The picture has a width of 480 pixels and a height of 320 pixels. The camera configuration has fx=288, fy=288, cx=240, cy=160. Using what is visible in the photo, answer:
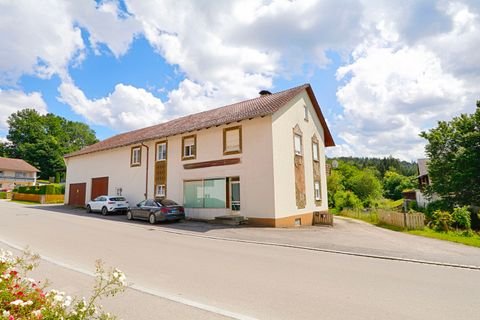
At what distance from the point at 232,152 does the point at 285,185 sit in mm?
3852

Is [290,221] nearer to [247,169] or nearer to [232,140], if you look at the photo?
[247,169]

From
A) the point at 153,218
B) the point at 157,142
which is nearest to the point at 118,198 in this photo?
the point at 157,142

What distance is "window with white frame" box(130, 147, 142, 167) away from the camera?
2398cm

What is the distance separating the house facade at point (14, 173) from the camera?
61656mm

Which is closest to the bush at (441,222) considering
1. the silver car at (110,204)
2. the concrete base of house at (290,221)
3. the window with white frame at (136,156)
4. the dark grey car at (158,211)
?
the concrete base of house at (290,221)

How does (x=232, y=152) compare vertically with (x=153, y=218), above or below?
above

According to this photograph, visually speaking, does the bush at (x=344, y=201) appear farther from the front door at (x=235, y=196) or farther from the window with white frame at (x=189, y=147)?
the window with white frame at (x=189, y=147)

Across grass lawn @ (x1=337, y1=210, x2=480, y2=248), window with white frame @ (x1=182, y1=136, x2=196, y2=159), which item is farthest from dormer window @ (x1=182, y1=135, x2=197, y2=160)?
grass lawn @ (x1=337, y1=210, x2=480, y2=248)

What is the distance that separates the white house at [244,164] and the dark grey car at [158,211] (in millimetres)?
1798

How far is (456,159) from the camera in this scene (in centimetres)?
2556

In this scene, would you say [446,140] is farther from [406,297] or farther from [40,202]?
[40,202]

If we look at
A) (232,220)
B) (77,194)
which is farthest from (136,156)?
(232,220)

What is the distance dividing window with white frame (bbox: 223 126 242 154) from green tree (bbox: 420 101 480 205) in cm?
2015

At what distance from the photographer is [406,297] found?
5.35 m
